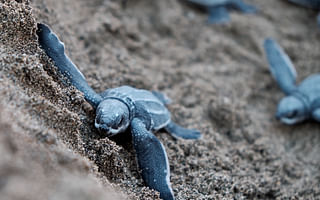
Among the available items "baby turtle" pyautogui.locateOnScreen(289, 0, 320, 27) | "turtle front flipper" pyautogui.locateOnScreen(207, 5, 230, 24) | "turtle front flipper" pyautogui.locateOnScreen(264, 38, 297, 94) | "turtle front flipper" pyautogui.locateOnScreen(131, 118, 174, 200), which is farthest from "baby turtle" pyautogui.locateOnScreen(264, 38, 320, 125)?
"turtle front flipper" pyautogui.locateOnScreen(131, 118, 174, 200)

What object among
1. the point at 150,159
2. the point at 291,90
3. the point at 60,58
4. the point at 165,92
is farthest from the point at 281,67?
the point at 60,58

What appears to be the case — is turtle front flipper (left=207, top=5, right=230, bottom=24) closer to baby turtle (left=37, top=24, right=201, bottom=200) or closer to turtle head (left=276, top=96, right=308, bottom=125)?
turtle head (left=276, top=96, right=308, bottom=125)

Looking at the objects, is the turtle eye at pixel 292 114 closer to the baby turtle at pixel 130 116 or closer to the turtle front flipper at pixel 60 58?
the baby turtle at pixel 130 116

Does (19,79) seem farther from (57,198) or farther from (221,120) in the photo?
(221,120)

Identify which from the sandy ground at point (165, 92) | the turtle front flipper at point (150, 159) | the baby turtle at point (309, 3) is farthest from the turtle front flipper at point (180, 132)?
the baby turtle at point (309, 3)

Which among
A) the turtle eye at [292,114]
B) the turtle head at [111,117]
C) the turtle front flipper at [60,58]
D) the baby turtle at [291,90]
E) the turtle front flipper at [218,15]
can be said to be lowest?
the turtle eye at [292,114]

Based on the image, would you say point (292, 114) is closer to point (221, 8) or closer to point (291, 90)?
point (291, 90)
